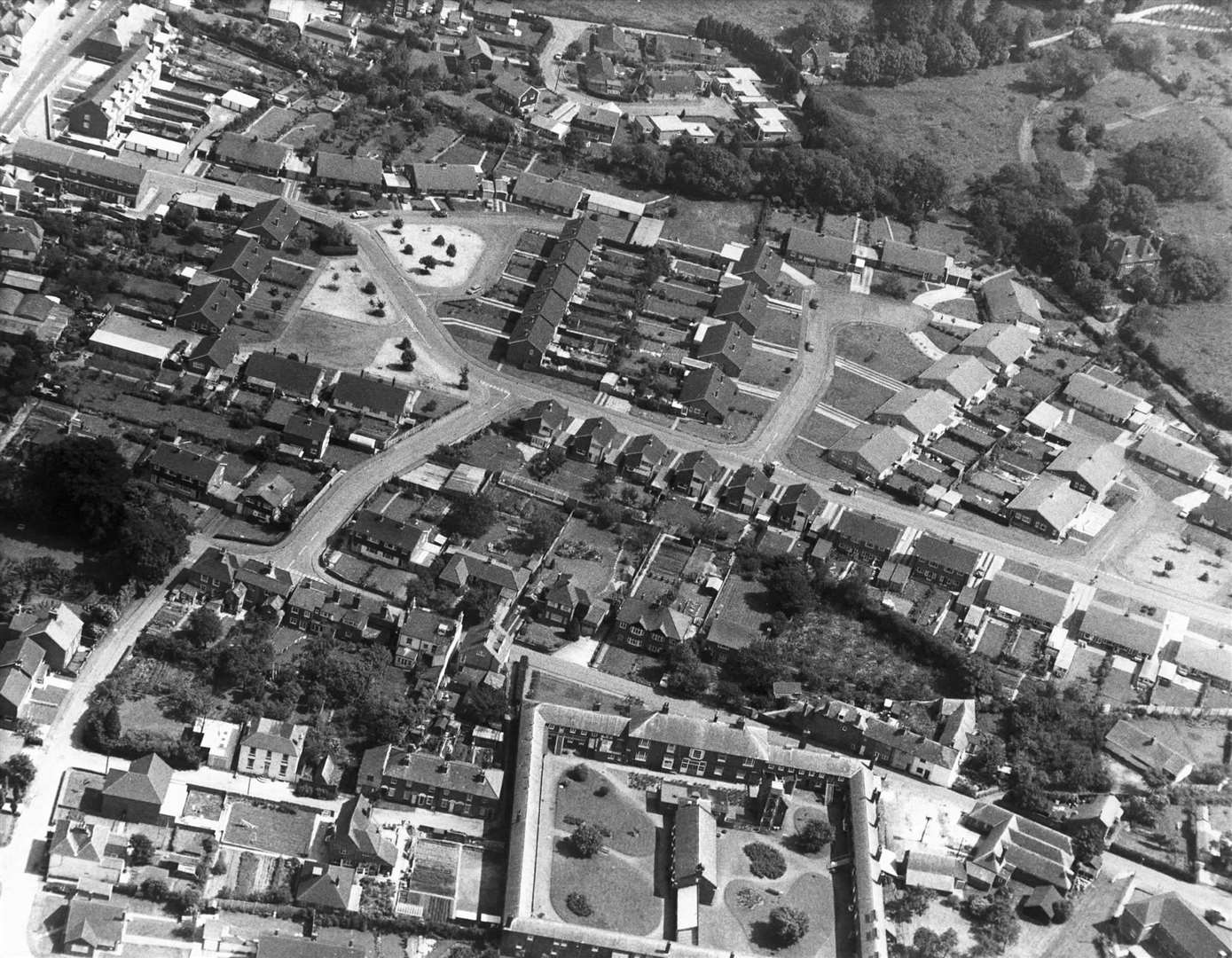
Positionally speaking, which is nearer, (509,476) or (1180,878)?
(1180,878)

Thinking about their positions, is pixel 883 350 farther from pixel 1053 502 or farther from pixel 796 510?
pixel 796 510

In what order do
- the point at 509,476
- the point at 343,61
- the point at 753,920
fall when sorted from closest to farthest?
the point at 753,920
the point at 509,476
the point at 343,61

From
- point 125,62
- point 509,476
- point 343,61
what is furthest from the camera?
point 343,61

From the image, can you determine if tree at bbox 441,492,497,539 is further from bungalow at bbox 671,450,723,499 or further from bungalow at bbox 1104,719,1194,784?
bungalow at bbox 1104,719,1194,784

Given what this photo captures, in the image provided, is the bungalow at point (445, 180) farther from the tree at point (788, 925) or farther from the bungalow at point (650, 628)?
the tree at point (788, 925)

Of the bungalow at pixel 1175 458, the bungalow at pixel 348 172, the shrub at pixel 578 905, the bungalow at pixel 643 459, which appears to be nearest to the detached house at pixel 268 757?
the shrub at pixel 578 905

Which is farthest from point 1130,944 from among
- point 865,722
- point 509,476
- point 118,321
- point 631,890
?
point 118,321

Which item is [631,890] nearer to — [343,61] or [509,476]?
[509,476]
